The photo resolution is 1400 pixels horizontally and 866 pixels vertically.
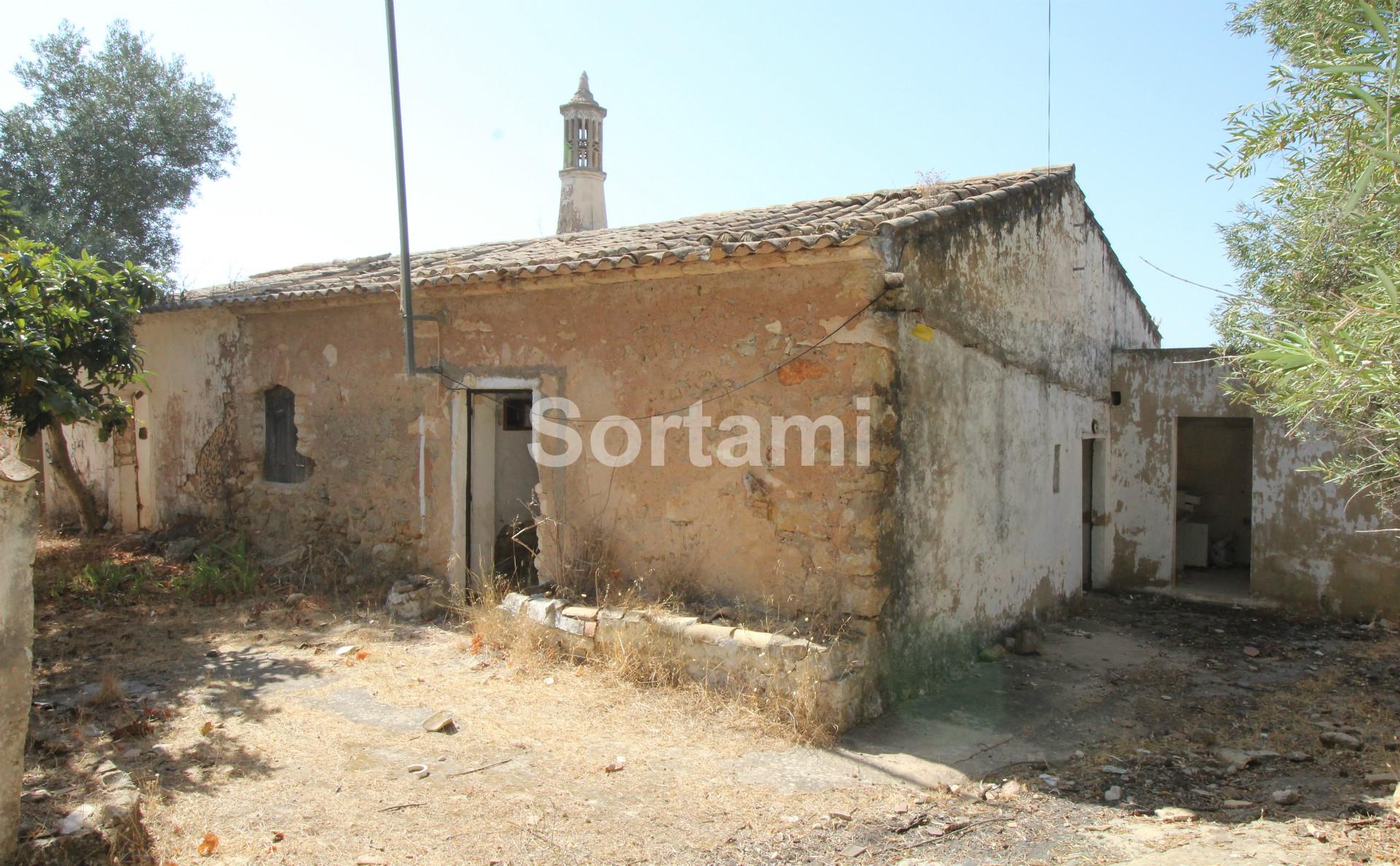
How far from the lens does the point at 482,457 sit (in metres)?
8.61

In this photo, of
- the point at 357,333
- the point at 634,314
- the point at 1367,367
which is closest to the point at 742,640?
the point at 634,314

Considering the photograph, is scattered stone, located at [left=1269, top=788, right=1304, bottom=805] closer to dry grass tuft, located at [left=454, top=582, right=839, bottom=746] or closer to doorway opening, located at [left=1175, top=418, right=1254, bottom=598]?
dry grass tuft, located at [left=454, top=582, right=839, bottom=746]

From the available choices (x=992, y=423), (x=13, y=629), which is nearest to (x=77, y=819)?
(x=13, y=629)

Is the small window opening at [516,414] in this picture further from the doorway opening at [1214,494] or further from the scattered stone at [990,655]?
the doorway opening at [1214,494]

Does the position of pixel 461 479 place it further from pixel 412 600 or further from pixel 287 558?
pixel 287 558

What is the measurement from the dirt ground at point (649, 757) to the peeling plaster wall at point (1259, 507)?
2181 mm

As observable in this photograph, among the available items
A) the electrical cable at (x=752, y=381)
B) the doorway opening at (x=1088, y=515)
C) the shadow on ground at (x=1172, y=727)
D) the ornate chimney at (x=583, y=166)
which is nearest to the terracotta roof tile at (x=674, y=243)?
the electrical cable at (x=752, y=381)

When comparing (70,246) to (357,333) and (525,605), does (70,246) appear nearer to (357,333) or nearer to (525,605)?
(357,333)

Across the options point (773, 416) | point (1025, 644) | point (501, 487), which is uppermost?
point (773, 416)

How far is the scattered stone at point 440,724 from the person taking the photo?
5.46m

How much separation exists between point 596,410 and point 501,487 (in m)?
2.43

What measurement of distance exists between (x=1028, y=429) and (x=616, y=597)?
4.30m

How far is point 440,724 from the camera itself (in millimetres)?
5492

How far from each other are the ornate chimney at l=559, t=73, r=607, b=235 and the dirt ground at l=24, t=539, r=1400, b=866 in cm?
1485
